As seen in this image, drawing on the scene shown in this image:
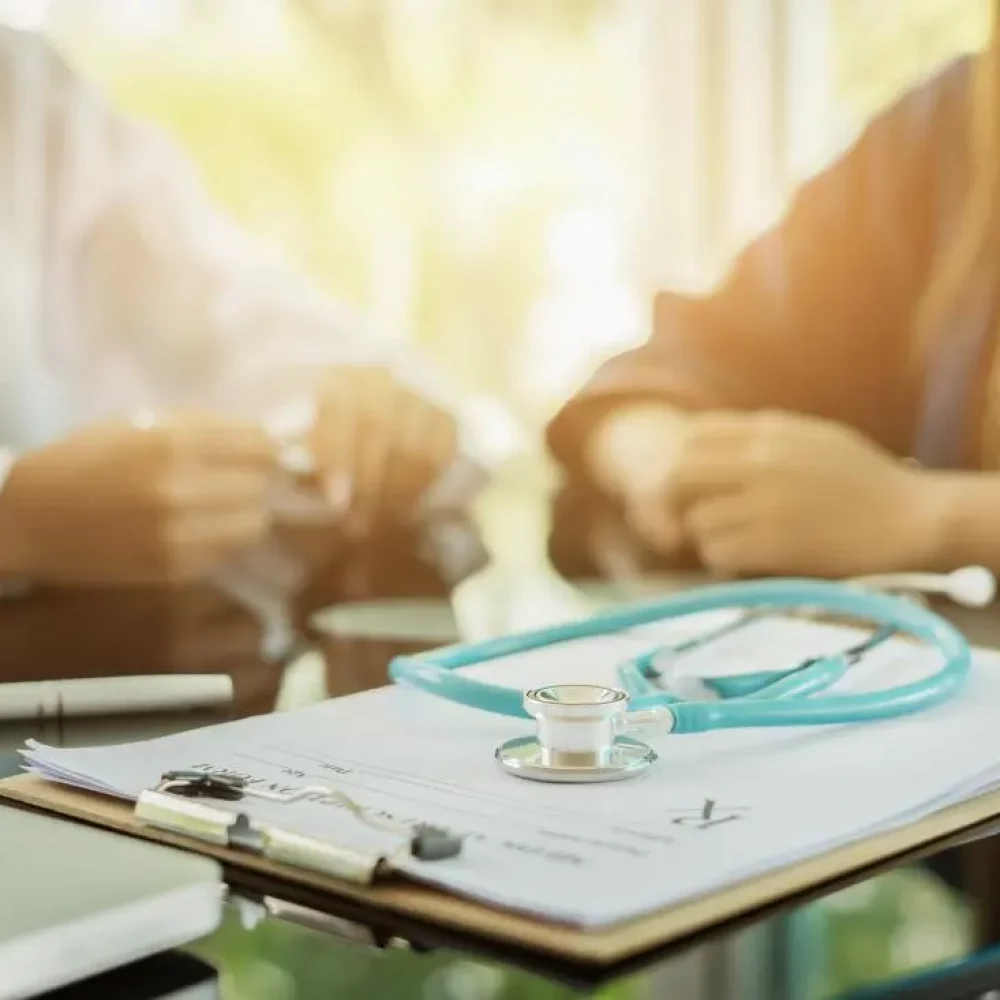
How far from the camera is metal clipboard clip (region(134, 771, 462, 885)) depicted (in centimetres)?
35

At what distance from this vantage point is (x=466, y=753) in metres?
0.47

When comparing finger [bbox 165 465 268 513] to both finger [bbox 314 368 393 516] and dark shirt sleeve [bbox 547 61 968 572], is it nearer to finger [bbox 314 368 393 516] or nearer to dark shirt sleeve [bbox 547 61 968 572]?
finger [bbox 314 368 393 516]

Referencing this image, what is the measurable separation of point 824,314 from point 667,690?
1.99 ft

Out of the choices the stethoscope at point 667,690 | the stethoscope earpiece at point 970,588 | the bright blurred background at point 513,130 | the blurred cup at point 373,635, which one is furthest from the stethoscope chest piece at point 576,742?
the bright blurred background at point 513,130

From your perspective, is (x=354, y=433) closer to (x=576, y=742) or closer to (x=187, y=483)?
(x=187, y=483)

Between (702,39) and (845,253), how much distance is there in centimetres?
20

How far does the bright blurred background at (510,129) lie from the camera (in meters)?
0.92

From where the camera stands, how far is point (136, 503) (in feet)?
2.98

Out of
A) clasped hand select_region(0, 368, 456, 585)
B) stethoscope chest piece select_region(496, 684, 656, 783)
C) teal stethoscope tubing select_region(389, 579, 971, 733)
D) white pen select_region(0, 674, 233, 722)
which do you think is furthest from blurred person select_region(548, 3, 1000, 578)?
stethoscope chest piece select_region(496, 684, 656, 783)

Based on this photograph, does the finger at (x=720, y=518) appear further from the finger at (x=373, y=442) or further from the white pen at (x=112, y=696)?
the white pen at (x=112, y=696)

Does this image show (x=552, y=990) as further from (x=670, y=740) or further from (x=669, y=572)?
(x=669, y=572)

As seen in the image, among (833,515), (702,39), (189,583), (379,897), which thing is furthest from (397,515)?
(379,897)

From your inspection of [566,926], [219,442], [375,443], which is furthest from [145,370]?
[566,926]

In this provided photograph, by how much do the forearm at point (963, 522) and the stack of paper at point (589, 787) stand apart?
435mm
